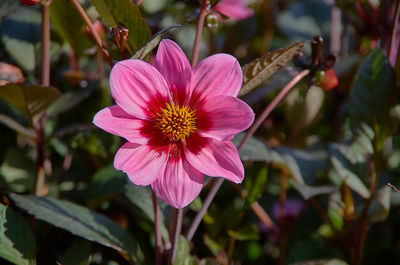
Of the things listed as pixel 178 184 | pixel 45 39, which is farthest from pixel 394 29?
pixel 45 39

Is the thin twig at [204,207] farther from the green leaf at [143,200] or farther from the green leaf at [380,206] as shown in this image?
the green leaf at [380,206]

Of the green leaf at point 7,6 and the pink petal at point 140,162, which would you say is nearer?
the pink petal at point 140,162

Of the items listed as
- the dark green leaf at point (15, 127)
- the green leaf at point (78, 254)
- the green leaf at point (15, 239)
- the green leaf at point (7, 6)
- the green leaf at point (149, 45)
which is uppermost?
the green leaf at point (149, 45)

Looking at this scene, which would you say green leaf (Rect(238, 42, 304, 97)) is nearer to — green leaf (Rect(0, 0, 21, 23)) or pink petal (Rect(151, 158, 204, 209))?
pink petal (Rect(151, 158, 204, 209))

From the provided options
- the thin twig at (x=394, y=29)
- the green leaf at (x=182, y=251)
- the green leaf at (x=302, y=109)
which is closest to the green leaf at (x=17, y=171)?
the green leaf at (x=182, y=251)

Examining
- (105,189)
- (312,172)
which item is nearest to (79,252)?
(105,189)

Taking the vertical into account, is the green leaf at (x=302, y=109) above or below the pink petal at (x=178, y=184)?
below

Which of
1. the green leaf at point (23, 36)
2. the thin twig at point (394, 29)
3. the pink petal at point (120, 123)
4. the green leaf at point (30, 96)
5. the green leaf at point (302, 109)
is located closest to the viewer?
the pink petal at point (120, 123)

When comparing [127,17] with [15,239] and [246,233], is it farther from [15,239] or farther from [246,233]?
[246,233]

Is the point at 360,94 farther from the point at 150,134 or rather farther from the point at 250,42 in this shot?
the point at 250,42
